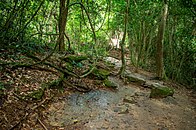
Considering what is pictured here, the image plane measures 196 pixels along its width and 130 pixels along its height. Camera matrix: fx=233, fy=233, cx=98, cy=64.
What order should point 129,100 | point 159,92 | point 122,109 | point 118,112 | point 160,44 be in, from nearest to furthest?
1. point 118,112
2. point 122,109
3. point 129,100
4. point 159,92
5. point 160,44

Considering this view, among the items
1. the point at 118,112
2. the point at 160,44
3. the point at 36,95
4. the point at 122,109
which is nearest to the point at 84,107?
the point at 118,112

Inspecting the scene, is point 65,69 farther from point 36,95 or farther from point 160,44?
point 160,44

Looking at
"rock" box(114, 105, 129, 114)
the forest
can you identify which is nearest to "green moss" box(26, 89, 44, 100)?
the forest

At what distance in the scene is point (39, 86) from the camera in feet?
25.8

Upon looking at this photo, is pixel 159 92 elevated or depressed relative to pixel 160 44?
depressed

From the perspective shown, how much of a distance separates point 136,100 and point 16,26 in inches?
235

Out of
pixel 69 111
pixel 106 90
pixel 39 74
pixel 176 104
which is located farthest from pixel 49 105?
pixel 176 104

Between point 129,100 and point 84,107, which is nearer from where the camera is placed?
point 84,107

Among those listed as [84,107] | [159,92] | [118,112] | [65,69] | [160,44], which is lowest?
[118,112]

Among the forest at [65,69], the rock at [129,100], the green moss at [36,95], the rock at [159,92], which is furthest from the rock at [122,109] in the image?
the green moss at [36,95]

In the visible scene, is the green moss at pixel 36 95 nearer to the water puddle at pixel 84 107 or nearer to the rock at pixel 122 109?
the water puddle at pixel 84 107

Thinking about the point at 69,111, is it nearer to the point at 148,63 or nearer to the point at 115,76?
the point at 115,76

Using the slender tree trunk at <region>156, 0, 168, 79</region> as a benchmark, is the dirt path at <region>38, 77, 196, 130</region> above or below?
below

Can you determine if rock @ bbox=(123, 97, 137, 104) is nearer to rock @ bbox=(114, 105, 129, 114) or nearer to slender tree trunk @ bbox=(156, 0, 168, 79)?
rock @ bbox=(114, 105, 129, 114)
